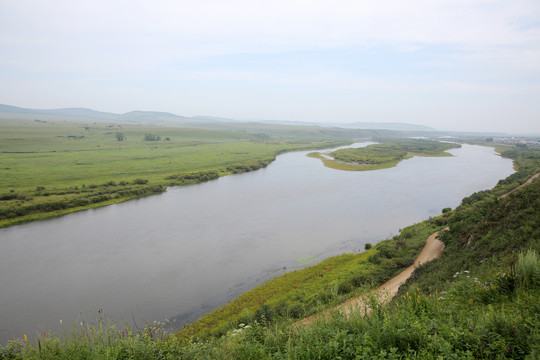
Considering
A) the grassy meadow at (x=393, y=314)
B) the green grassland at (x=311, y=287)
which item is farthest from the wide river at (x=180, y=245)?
the grassy meadow at (x=393, y=314)

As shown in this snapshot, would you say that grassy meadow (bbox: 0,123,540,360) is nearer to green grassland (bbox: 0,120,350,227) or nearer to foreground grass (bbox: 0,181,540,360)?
foreground grass (bbox: 0,181,540,360)

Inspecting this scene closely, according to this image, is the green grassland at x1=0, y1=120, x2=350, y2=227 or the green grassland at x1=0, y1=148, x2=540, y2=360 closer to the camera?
the green grassland at x1=0, y1=148, x2=540, y2=360

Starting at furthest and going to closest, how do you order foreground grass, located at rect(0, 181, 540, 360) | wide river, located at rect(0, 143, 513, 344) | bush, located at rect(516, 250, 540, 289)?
1. wide river, located at rect(0, 143, 513, 344)
2. bush, located at rect(516, 250, 540, 289)
3. foreground grass, located at rect(0, 181, 540, 360)

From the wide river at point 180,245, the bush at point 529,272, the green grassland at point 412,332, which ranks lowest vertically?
the wide river at point 180,245

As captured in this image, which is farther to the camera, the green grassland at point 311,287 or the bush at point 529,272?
the green grassland at point 311,287

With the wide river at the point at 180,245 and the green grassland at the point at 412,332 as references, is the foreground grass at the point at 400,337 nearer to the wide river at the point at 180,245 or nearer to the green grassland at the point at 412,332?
the green grassland at the point at 412,332

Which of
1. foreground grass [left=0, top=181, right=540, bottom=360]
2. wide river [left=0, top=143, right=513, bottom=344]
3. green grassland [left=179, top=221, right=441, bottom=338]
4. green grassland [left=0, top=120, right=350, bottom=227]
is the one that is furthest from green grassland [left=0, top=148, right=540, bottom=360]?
green grassland [left=0, top=120, right=350, bottom=227]

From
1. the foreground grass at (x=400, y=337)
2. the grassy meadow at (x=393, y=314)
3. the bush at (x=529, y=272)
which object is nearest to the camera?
the foreground grass at (x=400, y=337)

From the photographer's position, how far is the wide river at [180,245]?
14047 millimetres

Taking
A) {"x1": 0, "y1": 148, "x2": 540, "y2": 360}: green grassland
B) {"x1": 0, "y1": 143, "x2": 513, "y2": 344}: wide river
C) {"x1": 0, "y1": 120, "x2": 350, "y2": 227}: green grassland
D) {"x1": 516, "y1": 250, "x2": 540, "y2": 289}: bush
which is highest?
{"x1": 516, "y1": 250, "x2": 540, "y2": 289}: bush

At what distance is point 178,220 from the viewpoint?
86.7ft

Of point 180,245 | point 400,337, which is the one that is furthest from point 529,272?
point 180,245

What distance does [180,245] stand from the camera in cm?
2086

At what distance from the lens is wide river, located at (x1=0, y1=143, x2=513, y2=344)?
1405cm
